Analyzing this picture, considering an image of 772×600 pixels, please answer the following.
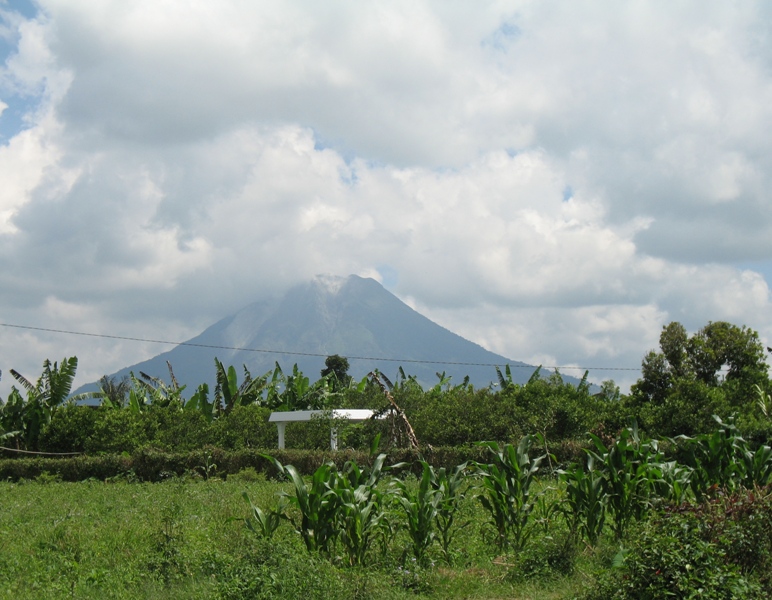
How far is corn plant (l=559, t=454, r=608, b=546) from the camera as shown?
8828 mm

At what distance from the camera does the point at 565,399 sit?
2581 centimetres

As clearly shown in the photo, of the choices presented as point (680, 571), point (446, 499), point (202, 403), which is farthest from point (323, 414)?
point (680, 571)

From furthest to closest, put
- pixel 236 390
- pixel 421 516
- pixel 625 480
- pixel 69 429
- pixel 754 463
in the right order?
pixel 236 390 → pixel 69 429 → pixel 754 463 → pixel 625 480 → pixel 421 516

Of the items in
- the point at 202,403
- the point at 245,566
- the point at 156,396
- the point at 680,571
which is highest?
the point at 156,396

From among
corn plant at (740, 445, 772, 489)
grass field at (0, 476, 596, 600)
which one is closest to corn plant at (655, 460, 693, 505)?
corn plant at (740, 445, 772, 489)

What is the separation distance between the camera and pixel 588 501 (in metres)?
8.91

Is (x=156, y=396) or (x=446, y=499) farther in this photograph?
(x=156, y=396)

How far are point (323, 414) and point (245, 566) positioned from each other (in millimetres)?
16603

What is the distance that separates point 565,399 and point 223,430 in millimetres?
Answer: 11809

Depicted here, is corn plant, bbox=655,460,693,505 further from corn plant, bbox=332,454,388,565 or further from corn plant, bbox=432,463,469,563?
corn plant, bbox=332,454,388,565

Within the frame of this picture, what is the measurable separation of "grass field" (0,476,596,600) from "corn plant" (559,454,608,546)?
0.24 metres

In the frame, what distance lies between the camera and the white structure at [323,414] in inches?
952

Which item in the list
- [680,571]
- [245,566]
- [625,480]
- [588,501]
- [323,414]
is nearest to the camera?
[680,571]

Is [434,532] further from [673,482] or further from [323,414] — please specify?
[323,414]
